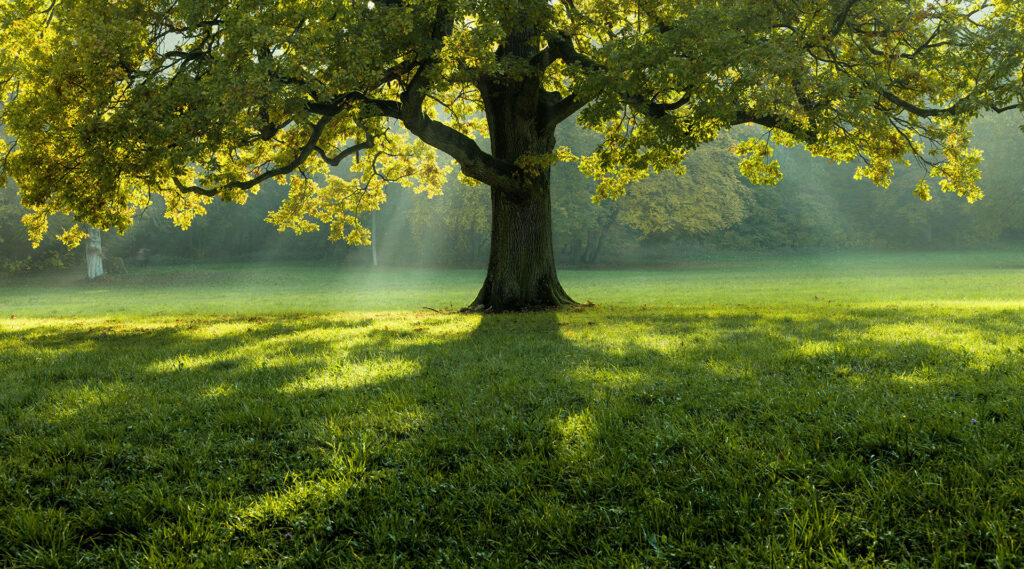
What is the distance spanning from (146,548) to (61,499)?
95 centimetres

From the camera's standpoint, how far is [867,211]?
200 ft

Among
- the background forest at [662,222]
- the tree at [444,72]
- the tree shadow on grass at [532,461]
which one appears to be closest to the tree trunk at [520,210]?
the tree at [444,72]

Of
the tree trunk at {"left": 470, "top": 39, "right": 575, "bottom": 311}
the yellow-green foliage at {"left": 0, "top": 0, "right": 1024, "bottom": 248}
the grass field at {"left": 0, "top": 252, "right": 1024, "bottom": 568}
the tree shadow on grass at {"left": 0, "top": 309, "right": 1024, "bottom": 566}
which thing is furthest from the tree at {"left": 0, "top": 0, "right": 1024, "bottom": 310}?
the tree shadow on grass at {"left": 0, "top": 309, "right": 1024, "bottom": 566}

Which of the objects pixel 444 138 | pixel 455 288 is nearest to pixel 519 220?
pixel 444 138

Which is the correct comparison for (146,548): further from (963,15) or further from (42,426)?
(963,15)

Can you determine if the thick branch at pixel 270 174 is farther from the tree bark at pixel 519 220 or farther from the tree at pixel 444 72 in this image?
the tree bark at pixel 519 220

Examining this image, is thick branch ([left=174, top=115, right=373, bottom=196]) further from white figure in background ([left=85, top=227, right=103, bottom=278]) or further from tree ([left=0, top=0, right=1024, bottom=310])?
white figure in background ([left=85, top=227, right=103, bottom=278])

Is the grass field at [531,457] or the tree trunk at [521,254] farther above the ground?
the tree trunk at [521,254]

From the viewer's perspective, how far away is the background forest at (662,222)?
145ft

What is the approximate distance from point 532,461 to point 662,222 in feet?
135

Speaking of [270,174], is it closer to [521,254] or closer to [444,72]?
[444,72]

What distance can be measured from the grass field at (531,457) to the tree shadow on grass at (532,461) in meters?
0.02

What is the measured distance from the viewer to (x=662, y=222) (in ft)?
141

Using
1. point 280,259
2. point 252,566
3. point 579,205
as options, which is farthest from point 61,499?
point 280,259
